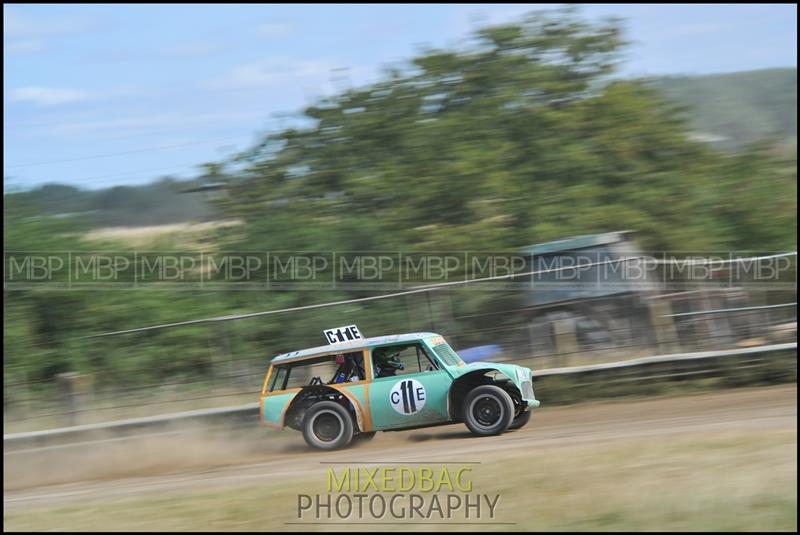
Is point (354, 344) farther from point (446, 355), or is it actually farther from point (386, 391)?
point (446, 355)

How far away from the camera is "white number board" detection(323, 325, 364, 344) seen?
927cm

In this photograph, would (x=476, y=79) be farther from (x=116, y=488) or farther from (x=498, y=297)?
(x=116, y=488)

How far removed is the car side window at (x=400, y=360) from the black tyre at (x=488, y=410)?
23.5 inches

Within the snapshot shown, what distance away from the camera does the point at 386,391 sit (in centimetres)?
898

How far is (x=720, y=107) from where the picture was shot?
97.8 ft

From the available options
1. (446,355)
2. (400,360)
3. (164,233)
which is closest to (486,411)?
(446,355)

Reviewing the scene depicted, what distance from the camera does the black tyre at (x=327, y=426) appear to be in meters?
8.97

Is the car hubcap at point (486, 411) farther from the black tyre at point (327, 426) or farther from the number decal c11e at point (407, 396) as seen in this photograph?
the black tyre at point (327, 426)

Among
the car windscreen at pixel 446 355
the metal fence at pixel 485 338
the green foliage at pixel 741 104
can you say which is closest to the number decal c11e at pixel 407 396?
the car windscreen at pixel 446 355

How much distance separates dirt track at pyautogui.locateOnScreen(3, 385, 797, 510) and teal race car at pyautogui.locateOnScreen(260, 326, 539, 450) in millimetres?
265

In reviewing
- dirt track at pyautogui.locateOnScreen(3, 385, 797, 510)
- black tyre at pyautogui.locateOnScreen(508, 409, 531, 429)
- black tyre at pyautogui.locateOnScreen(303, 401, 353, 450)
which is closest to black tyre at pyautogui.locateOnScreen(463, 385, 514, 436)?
dirt track at pyautogui.locateOnScreen(3, 385, 797, 510)

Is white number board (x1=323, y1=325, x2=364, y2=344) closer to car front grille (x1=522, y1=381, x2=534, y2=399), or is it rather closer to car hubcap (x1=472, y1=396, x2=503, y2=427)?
car hubcap (x1=472, y1=396, x2=503, y2=427)

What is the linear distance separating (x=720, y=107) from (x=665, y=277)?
20.1 m

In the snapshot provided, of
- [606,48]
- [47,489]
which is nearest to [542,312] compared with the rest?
[47,489]
